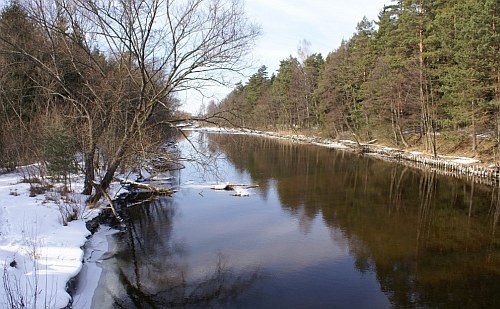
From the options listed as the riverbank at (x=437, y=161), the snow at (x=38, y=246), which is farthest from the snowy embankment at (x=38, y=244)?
the riverbank at (x=437, y=161)

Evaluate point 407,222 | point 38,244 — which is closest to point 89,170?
point 38,244

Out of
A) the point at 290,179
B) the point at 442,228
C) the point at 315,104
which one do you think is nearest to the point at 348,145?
the point at 315,104

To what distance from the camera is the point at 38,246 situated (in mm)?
9602

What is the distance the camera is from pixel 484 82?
25703 mm

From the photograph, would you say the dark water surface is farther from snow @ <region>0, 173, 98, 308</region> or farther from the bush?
the bush

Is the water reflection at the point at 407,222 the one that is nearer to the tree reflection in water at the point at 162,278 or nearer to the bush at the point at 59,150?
the tree reflection in water at the point at 162,278

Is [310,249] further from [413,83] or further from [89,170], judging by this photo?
[413,83]

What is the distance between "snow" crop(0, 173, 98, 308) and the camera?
23.6ft

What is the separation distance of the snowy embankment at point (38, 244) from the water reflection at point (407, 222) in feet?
20.7

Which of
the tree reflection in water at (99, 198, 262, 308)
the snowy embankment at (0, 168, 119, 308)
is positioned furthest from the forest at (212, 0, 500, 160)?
the snowy embankment at (0, 168, 119, 308)

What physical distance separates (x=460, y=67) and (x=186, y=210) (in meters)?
21.7

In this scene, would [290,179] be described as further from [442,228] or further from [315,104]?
[315,104]

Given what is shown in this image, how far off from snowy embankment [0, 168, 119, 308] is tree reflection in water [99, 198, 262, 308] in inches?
48.1

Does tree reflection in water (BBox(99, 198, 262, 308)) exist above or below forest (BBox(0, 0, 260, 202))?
below
